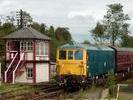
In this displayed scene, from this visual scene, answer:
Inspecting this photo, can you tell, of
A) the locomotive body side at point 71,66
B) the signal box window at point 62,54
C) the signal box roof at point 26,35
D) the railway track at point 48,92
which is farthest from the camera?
the signal box roof at point 26,35

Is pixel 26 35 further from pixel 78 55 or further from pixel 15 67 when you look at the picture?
pixel 78 55

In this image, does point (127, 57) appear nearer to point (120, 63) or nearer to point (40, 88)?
point (120, 63)

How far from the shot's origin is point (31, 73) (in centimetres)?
3547

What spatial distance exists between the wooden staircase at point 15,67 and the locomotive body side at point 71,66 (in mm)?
5991

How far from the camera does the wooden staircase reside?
35.0 meters

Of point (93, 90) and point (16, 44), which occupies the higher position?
point (16, 44)

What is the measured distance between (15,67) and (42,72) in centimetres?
233

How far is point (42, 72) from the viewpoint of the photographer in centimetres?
3628

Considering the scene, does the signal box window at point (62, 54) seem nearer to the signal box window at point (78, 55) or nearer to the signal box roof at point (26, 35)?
the signal box window at point (78, 55)

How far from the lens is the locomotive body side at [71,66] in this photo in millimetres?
29234

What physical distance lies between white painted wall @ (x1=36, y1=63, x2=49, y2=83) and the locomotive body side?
19.7ft

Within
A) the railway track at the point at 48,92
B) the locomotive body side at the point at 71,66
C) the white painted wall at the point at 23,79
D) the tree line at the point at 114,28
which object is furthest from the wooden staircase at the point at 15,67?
the tree line at the point at 114,28

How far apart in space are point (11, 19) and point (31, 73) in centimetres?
3640

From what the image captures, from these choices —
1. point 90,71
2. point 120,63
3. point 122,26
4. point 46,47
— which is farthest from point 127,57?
point 122,26
